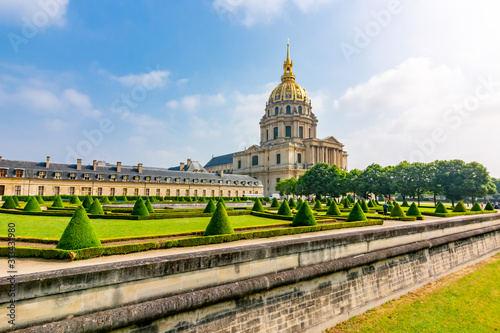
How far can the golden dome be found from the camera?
88.9m

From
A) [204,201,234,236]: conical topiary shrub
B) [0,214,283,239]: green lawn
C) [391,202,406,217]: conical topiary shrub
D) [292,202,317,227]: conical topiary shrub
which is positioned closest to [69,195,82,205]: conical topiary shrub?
[0,214,283,239]: green lawn

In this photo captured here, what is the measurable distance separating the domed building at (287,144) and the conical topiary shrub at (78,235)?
71.6 m

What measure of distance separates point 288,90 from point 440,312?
85.2m

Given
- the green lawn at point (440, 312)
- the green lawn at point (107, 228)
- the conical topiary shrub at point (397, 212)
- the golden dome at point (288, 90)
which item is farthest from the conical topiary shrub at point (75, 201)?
the golden dome at point (288, 90)

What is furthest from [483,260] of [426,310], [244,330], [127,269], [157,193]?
[157,193]

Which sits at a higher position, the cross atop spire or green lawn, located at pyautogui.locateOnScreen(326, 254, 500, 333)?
the cross atop spire

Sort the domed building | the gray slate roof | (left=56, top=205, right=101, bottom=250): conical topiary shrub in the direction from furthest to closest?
the domed building → the gray slate roof → (left=56, top=205, right=101, bottom=250): conical topiary shrub

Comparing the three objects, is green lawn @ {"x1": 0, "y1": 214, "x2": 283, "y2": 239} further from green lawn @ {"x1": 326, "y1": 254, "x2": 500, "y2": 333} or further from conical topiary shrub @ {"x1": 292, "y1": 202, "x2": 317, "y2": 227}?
green lawn @ {"x1": 326, "y1": 254, "x2": 500, "y2": 333}

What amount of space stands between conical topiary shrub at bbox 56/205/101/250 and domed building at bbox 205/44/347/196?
71607 millimetres

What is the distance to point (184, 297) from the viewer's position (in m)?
5.97

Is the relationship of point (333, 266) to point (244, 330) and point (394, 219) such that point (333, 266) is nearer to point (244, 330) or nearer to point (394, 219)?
point (244, 330)

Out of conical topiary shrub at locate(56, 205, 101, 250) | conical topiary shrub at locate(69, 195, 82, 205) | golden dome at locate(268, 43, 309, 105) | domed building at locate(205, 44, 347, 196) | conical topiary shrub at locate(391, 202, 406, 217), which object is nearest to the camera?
conical topiary shrub at locate(56, 205, 101, 250)

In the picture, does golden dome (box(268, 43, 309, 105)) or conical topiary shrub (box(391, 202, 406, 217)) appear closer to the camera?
conical topiary shrub (box(391, 202, 406, 217))

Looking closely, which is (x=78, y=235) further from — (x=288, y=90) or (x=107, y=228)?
(x=288, y=90)
